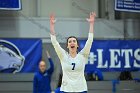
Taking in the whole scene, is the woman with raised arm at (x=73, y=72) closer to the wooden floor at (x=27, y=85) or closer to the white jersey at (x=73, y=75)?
the white jersey at (x=73, y=75)

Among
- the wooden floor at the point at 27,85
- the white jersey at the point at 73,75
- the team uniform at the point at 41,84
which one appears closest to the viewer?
the white jersey at the point at 73,75

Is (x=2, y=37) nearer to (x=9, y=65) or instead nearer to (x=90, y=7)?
(x=9, y=65)

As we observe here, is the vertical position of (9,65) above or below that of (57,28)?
below

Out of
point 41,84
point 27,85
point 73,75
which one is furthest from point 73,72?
point 27,85

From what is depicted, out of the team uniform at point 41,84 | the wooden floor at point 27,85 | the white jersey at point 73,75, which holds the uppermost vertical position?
the white jersey at point 73,75

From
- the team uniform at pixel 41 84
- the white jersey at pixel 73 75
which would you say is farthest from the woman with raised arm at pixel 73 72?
the team uniform at pixel 41 84

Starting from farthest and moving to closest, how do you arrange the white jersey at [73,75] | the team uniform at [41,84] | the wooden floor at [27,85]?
the wooden floor at [27,85] < the team uniform at [41,84] < the white jersey at [73,75]

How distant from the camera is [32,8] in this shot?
1212 centimetres

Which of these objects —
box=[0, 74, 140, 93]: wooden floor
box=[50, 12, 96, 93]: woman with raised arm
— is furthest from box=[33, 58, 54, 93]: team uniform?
box=[50, 12, 96, 93]: woman with raised arm

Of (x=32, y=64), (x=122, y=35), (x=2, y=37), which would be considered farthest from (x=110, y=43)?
(x=2, y=37)

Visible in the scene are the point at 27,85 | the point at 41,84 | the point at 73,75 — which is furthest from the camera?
the point at 27,85

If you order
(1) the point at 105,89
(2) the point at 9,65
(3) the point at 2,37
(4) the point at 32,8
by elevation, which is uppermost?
(4) the point at 32,8

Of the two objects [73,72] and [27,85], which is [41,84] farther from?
[73,72]

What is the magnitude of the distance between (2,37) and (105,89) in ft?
11.5
